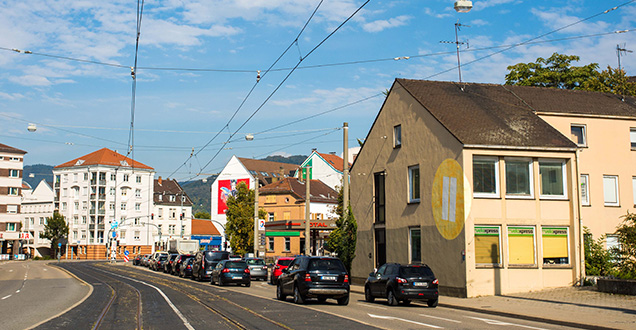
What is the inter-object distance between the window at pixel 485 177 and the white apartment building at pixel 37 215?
324 ft

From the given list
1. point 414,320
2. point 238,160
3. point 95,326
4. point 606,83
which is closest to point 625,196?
point 606,83

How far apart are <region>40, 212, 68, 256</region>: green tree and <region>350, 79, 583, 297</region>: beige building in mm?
83212

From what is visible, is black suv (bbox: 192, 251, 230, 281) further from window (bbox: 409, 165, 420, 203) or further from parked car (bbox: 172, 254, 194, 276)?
window (bbox: 409, 165, 420, 203)

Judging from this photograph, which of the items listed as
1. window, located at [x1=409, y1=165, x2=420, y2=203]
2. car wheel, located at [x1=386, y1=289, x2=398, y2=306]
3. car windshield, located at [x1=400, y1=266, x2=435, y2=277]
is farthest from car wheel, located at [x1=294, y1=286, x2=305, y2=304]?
window, located at [x1=409, y1=165, x2=420, y2=203]

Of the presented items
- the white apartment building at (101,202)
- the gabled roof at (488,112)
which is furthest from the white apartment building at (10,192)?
the gabled roof at (488,112)

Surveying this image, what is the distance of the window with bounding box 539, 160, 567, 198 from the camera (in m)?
26.2

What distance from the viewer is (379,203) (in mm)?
33188

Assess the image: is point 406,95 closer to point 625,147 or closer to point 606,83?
point 625,147

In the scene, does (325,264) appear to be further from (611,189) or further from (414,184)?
(611,189)

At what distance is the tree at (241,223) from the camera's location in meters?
62.4

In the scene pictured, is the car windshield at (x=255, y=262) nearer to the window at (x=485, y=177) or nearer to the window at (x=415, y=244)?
the window at (x=415, y=244)

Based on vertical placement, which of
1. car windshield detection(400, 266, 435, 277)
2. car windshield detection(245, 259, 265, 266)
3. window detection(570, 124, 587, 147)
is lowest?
car windshield detection(245, 259, 265, 266)

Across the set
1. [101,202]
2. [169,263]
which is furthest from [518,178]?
[101,202]

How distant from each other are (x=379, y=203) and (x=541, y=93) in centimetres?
1031
